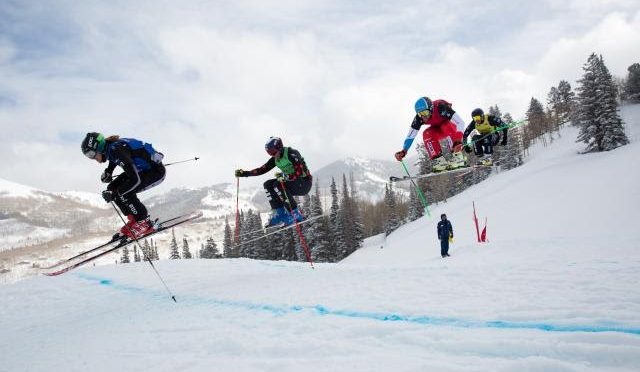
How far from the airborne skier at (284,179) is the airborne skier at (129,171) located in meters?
2.61

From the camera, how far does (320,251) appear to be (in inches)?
2029

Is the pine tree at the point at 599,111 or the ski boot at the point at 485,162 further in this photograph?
the pine tree at the point at 599,111

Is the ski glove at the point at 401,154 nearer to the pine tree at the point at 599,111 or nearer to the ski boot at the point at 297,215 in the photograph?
the ski boot at the point at 297,215

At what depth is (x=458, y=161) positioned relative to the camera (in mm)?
11891

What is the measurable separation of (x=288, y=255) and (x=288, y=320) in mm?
49713

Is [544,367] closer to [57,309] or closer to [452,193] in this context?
[57,309]

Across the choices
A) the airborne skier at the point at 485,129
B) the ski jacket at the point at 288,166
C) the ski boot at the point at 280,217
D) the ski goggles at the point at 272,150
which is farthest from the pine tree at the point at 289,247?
the ski goggles at the point at 272,150

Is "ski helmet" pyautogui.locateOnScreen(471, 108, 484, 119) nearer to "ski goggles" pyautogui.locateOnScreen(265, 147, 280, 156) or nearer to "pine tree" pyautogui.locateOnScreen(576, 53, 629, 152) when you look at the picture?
"ski goggles" pyautogui.locateOnScreen(265, 147, 280, 156)

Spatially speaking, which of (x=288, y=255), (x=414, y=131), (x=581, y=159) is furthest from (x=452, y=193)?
(x=414, y=131)

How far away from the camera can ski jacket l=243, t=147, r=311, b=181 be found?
10.6 meters

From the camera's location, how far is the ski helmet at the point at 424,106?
35.6 ft

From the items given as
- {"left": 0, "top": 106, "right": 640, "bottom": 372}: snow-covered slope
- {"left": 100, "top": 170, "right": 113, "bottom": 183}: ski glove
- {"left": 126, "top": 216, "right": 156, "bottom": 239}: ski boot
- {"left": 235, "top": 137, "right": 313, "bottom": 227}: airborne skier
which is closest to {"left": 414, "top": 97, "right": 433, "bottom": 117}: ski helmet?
{"left": 235, "top": 137, "right": 313, "bottom": 227}: airborne skier

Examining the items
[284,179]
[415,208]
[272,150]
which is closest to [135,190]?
[272,150]

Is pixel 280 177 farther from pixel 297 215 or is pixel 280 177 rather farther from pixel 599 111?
pixel 599 111
